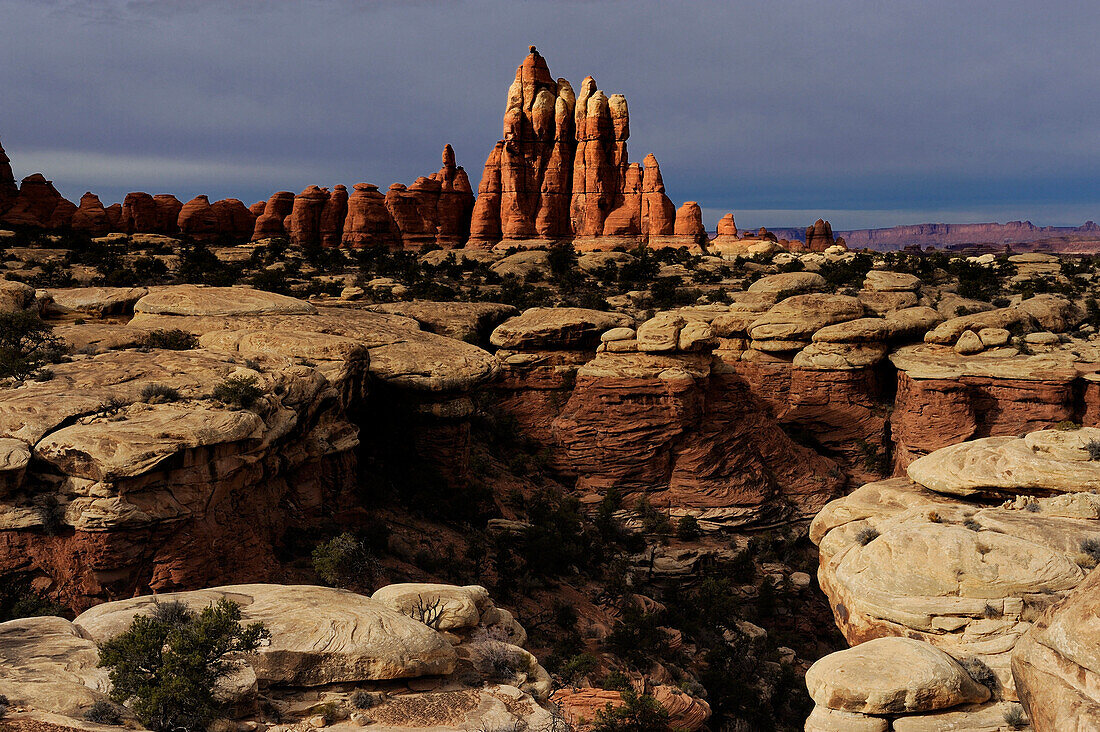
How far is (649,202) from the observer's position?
7350 cm

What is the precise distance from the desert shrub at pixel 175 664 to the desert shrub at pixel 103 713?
0.50 ft

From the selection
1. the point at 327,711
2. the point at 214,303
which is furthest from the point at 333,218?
the point at 327,711

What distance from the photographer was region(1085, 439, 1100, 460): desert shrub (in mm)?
17359

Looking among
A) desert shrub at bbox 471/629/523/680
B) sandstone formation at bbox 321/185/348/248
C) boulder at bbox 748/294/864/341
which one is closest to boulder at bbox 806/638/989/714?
desert shrub at bbox 471/629/523/680

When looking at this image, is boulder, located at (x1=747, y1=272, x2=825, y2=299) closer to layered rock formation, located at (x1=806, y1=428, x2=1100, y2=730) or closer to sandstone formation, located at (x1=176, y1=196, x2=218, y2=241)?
layered rock formation, located at (x1=806, y1=428, x2=1100, y2=730)

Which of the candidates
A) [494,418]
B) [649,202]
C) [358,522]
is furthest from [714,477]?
[649,202]

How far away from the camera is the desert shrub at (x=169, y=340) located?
20828 millimetres

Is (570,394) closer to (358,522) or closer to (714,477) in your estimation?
(714,477)

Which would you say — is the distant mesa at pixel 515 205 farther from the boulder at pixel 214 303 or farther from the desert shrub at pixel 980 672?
the desert shrub at pixel 980 672

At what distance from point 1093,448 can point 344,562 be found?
17.0 meters

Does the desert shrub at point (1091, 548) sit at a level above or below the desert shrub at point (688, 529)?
above

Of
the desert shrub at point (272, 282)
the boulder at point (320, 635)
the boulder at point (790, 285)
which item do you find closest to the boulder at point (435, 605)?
the boulder at point (320, 635)

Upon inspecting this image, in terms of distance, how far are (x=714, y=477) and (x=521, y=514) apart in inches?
367

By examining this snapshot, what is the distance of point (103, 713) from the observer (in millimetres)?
8633
